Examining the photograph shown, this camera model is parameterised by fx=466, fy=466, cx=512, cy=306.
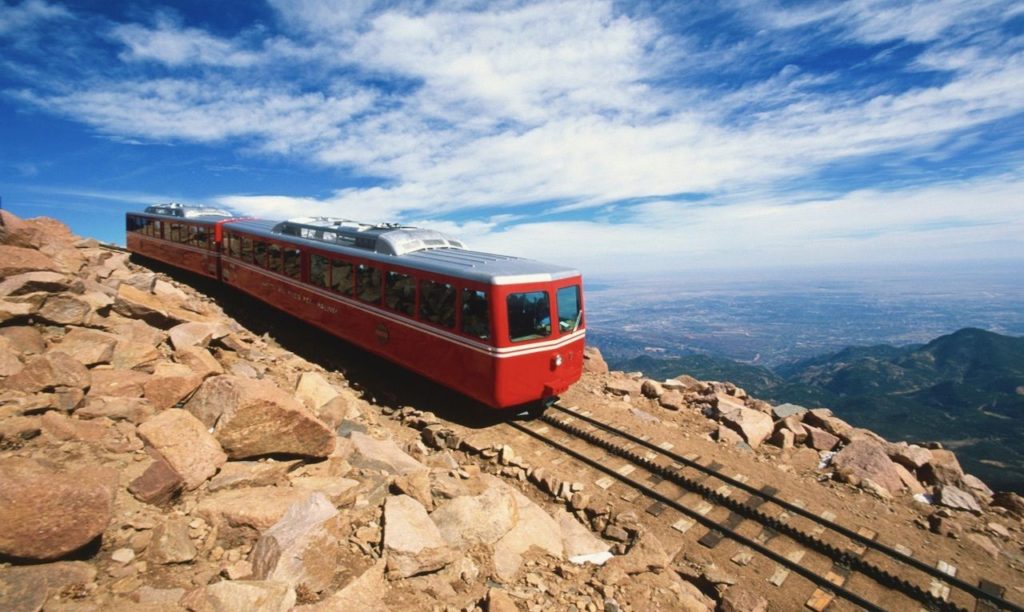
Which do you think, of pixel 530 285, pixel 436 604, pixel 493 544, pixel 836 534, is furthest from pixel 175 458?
pixel 836 534

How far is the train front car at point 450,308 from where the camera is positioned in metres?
9.11

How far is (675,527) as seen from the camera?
285 inches

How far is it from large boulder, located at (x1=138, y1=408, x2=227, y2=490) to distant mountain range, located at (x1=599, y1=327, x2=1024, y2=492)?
299 feet

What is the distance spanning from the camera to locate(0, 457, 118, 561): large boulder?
11.1 ft

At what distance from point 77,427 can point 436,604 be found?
4.24 metres

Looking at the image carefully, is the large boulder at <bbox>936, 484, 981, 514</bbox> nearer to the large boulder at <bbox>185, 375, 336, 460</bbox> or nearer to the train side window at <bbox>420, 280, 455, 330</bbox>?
the train side window at <bbox>420, 280, 455, 330</bbox>

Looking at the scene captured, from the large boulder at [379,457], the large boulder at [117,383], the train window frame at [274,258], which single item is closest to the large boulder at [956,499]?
the large boulder at [379,457]

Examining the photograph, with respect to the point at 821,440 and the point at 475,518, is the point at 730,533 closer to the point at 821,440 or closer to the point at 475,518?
the point at 475,518

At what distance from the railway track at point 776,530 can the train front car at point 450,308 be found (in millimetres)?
1737

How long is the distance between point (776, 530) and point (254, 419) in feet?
25.1

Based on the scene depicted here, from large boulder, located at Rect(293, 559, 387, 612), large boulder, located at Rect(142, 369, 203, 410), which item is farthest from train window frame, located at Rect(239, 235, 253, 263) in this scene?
large boulder, located at Rect(293, 559, 387, 612)

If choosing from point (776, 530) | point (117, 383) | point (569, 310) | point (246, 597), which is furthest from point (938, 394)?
point (117, 383)

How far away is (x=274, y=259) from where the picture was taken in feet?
51.9

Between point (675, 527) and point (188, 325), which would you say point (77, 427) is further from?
point (675, 527)
